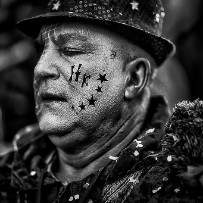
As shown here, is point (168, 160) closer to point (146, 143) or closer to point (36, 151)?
point (146, 143)

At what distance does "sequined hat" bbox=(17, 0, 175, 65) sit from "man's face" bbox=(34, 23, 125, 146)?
0.07 m

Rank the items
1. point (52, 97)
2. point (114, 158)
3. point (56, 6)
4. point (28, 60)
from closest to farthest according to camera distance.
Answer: point (114, 158), point (52, 97), point (56, 6), point (28, 60)

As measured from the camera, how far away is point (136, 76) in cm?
279

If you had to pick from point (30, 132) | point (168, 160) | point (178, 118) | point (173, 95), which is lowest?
point (30, 132)

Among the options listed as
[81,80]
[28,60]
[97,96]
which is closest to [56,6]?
[81,80]

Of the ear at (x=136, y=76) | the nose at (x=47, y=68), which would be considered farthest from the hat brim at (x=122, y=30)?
the nose at (x=47, y=68)

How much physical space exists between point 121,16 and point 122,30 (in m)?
0.08

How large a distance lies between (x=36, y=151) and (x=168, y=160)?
1235 mm

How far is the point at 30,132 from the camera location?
343 centimetres

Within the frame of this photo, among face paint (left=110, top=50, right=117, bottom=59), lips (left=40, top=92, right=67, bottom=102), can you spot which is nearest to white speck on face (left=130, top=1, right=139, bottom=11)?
face paint (left=110, top=50, right=117, bottom=59)

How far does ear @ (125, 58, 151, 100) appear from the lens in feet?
8.95

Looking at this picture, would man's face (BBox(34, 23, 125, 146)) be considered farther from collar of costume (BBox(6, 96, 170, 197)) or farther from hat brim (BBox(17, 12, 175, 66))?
collar of costume (BBox(6, 96, 170, 197))

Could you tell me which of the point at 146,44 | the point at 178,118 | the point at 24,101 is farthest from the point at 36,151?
the point at 24,101

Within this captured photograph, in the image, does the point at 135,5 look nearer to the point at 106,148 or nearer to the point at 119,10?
the point at 119,10
